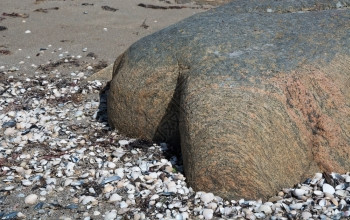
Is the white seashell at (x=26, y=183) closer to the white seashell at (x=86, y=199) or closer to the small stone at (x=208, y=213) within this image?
the white seashell at (x=86, y=199)

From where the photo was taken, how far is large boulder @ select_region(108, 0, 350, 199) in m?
4.26

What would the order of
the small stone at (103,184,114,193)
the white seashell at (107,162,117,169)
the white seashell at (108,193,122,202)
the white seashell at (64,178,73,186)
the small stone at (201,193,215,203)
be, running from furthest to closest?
the white seashell at (107,162,117,169)
the white seashell at (64,178,73,186)
the small stone at (103,184,114,193)
the white seashell at (108,193,122,202)
the small stone at (201,193,215,203)

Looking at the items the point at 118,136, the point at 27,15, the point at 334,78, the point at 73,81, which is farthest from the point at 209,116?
the point at 27,15

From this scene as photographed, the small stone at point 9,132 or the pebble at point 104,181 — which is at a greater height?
the pebble at point 104,181

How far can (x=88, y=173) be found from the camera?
16.3ft

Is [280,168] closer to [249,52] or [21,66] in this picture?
[249,52]

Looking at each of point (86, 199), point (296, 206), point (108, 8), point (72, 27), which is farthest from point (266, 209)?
point (108, 8)

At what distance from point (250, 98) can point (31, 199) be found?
225 cm

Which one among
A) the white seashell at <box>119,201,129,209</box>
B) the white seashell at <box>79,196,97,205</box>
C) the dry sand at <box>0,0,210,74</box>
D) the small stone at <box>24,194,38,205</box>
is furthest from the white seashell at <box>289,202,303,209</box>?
the dry sand at <box>0,0,210,74</box>

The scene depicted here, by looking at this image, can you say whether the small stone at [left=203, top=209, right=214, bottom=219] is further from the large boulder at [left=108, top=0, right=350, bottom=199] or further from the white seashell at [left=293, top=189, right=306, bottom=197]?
the white seashell at [left=293, top=189, right=306, bottom=197]

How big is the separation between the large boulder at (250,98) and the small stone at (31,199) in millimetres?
1414

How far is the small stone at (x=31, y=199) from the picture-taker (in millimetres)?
4535

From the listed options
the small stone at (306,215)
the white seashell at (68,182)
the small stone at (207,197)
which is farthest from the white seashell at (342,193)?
the white seashell at (68,182)

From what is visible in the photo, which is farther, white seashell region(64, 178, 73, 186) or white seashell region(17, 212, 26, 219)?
white seashell region(64, 178, 73, 186)
